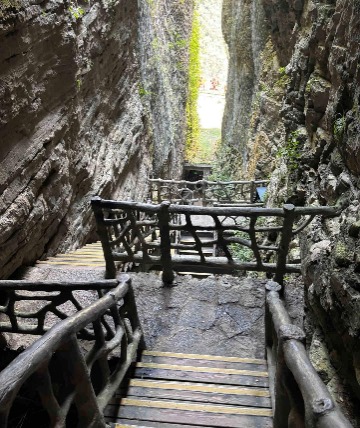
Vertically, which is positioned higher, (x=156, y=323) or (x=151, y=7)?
(x=151, y=7)

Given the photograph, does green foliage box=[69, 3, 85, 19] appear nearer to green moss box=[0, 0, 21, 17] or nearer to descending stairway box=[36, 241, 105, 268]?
green moss box=[0, 0, 21, 17]

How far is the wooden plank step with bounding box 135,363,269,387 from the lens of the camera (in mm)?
3250

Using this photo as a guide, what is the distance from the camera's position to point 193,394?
10.1 ft

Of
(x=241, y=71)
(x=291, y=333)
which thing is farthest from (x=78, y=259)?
(x=241, y=71)

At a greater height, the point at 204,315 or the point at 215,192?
the point at 204,315

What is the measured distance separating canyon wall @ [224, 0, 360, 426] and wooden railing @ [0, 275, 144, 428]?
1.71m

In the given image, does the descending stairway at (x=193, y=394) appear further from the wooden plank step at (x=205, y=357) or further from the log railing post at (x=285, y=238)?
the log railing post at (x=285, y=238)

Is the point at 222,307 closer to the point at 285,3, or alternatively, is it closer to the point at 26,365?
the point at 26,365

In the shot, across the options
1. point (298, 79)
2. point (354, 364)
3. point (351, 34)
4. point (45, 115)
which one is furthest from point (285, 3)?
point (354, 364)

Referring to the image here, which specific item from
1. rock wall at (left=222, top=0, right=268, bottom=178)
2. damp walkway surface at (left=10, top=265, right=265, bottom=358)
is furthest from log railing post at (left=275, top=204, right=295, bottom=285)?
rock wall at (left=222, top=0, right=268, bottom=178)

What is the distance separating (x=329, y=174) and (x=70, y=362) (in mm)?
3800

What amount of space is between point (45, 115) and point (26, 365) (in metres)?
4.96

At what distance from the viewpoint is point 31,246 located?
5660 millimetres

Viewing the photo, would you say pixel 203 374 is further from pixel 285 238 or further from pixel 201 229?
pixel 285 238
